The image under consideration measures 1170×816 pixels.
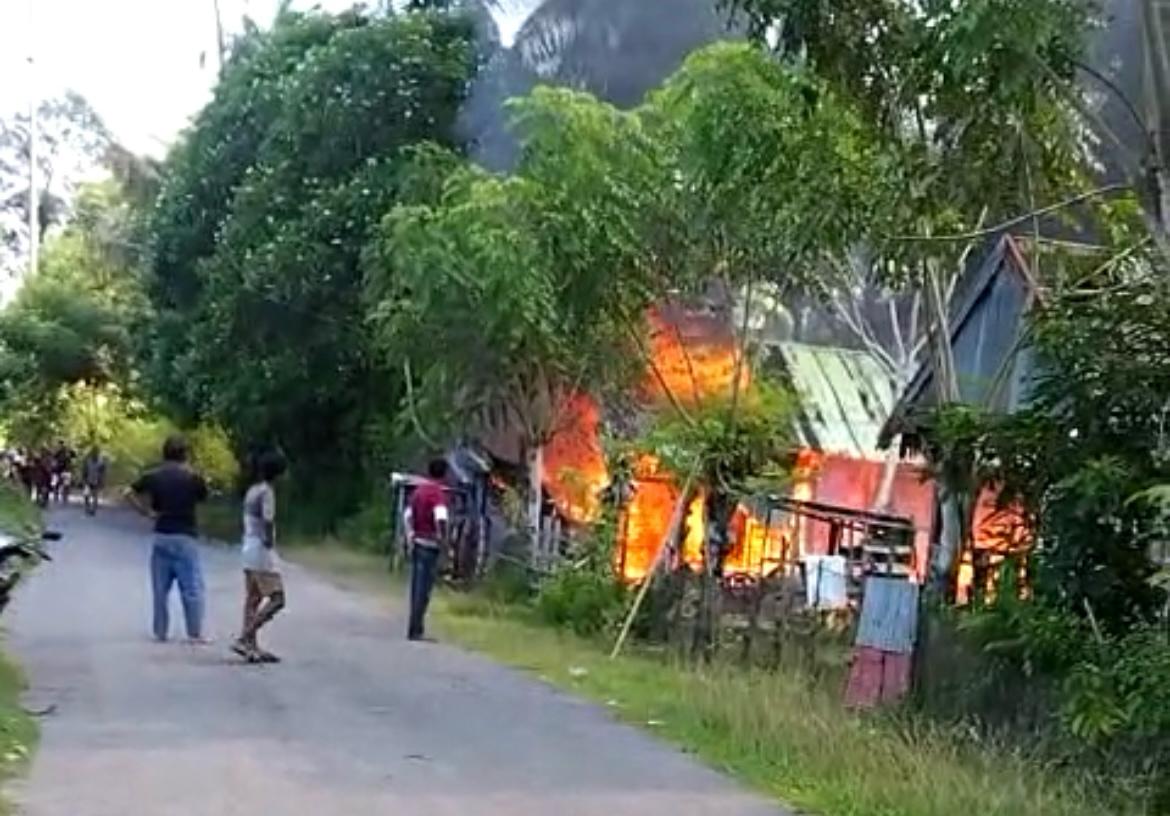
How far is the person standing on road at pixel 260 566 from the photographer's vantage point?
15.1 m

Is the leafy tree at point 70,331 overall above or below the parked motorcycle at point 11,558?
above

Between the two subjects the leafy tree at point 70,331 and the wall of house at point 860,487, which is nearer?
the wall of house at point 860,487

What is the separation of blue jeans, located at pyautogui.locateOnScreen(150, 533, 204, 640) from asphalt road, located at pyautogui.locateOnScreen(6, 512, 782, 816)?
11.3 inches

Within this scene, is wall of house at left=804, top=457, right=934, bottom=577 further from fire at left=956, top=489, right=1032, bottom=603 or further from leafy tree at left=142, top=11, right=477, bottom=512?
fire at left=956, top=489, right=1032, bottom=603

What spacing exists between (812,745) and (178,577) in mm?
6708

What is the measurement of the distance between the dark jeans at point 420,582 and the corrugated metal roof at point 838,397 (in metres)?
8.38

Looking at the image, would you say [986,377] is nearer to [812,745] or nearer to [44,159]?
[812,745]

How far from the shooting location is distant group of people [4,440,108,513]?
46.8 m

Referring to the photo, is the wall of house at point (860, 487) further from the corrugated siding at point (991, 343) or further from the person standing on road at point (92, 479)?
the person standing on road at point (92, 479)

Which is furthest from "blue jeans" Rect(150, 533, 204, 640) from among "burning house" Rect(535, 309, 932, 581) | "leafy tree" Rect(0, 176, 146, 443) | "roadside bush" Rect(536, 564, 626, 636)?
"leafy tree" Rect(0, 176, 146, 443)

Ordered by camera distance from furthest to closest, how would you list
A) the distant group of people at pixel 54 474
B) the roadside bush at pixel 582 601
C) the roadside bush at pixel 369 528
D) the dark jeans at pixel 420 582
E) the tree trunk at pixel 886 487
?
1. the distant group of people at pixel 54 474
2. the roadside bush at pixel 369 528
3. the tree trunk at pixel 886 487
4. the roadside bush at pixel 582 601
5. the dark jeans at pixel 420 582

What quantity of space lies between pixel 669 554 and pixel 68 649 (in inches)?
236

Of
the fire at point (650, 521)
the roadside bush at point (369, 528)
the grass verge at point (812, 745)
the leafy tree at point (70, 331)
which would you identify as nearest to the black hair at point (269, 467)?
the grass verge at point (812, 745)

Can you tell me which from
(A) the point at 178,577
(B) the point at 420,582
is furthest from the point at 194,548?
(B) the point at 420,582
